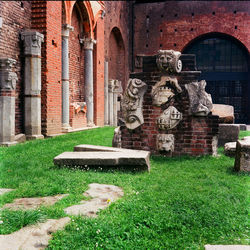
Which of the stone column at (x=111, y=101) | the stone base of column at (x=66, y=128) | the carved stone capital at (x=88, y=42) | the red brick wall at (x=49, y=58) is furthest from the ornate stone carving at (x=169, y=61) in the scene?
the stone column at (x=111, y=101)

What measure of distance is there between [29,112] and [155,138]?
3720 millimetres

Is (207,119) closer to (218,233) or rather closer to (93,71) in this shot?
(218,233)

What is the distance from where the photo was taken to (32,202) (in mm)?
2859

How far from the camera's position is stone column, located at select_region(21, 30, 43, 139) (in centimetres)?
769

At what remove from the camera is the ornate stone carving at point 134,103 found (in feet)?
18.2

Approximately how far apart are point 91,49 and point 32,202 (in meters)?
10.2

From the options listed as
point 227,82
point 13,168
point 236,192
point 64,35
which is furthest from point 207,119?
point 227,82

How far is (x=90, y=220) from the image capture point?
2.37m

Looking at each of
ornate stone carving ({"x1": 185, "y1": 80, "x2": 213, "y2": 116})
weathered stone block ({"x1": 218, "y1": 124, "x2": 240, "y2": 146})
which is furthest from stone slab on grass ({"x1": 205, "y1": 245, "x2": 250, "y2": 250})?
weathered stone block ({"x1": 218, "y1": 124, "x2": 240, "y2": 146})

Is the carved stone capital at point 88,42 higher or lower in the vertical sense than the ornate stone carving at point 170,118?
higher

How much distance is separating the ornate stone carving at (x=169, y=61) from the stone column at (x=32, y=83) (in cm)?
367

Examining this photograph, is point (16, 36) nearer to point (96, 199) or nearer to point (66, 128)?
point (66, 128)

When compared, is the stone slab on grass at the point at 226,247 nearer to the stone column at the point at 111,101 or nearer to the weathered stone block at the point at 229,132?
the weathered stone block at the point at 229,132

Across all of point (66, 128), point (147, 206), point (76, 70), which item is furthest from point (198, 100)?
point (76, 70)
